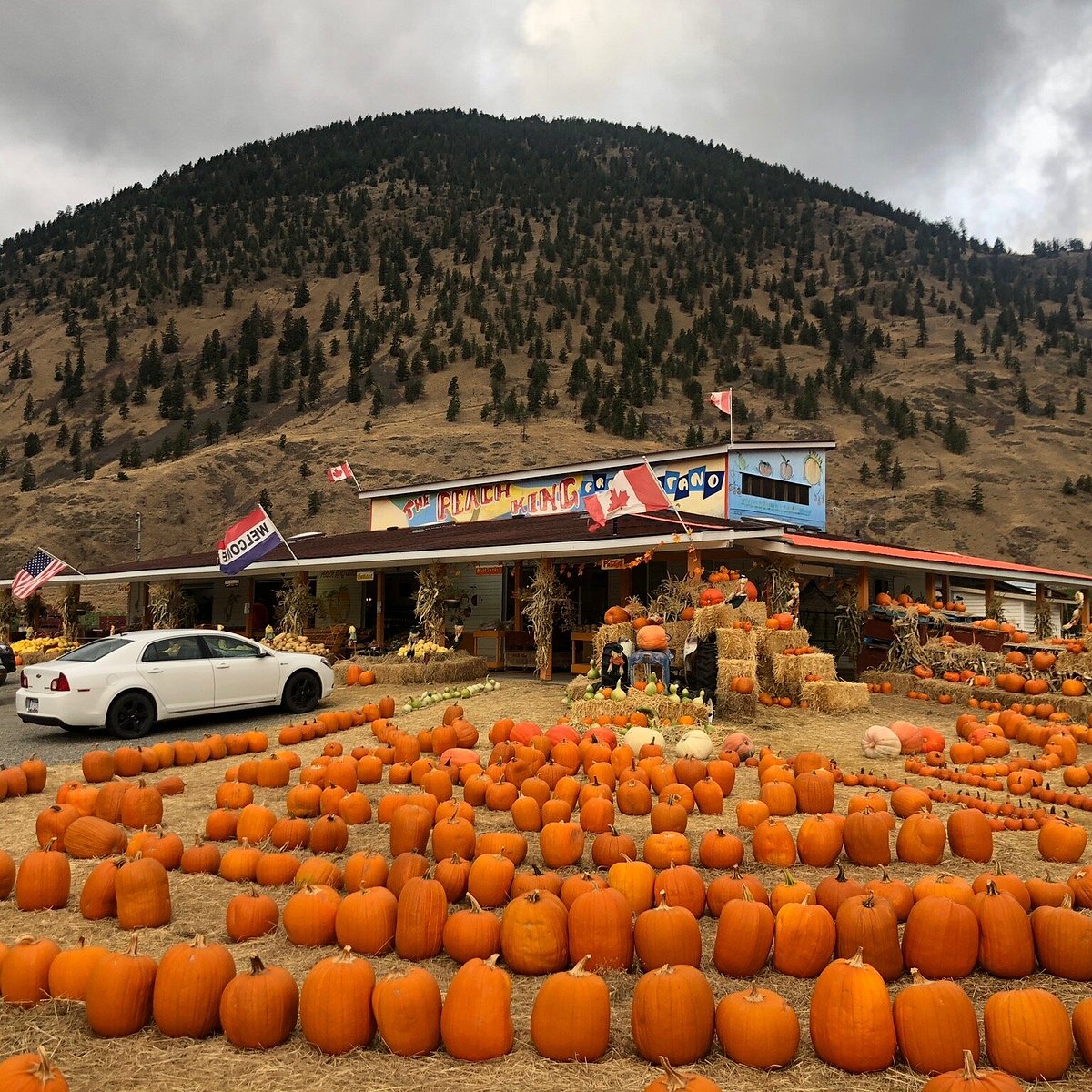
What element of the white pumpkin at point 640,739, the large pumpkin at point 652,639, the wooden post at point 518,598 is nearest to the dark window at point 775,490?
the wooden post at point 518,598

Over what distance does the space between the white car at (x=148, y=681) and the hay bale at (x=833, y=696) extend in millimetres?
7745

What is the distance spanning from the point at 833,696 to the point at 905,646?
160 inches

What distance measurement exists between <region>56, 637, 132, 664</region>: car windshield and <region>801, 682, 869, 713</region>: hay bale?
951cm

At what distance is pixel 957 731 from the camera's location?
10.7 m

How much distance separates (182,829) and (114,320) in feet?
317

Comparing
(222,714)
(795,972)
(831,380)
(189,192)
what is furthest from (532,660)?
(189,192)

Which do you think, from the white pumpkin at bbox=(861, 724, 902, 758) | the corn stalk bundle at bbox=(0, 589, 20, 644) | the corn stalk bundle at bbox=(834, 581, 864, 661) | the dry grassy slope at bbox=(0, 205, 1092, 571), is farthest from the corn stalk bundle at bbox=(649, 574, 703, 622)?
the dry grassy slope at bbox=(0, 205, 1092, 571)

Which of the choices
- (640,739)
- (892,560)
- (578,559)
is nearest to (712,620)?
(640,739)

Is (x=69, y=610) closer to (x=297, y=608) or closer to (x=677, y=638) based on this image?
(x=297, y=608)

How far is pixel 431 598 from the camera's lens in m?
18.1

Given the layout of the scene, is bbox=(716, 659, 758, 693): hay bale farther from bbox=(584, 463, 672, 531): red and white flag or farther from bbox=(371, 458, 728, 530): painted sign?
bbox=(371, 458, 728, 530): painted sign

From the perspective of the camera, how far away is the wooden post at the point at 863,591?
17.4 metres

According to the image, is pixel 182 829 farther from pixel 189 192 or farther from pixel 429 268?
pixel 189 192

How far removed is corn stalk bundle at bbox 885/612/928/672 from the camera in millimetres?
15648
